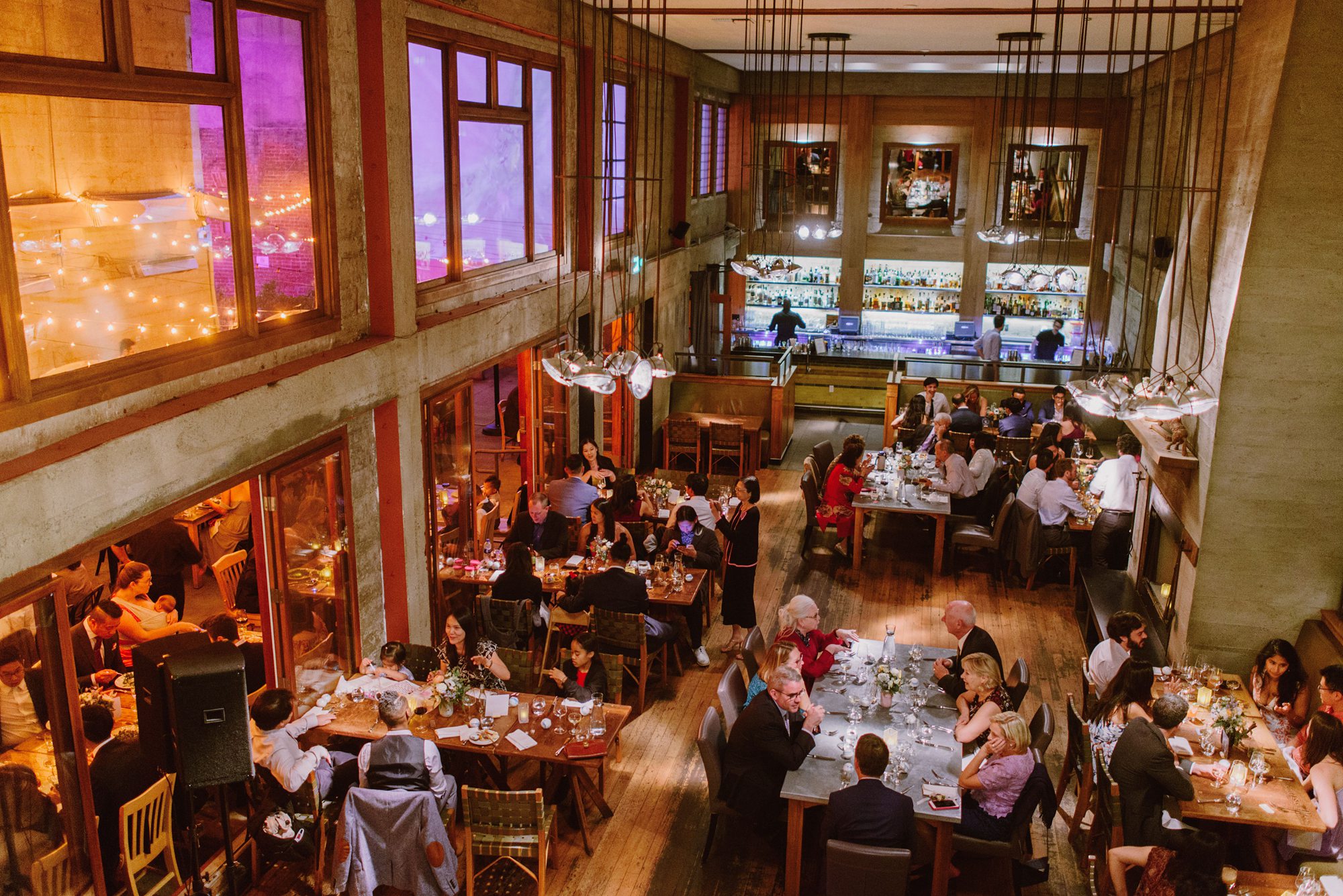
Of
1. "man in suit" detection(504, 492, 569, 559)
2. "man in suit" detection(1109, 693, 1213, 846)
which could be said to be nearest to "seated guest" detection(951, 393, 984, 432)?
"man in suit" detection(504, 492, 569, 559)

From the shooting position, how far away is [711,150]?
58.1 feet

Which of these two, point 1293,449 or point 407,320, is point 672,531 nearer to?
point 407,320

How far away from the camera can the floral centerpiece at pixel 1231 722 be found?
259 inches

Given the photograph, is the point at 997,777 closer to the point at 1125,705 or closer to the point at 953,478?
the point at 1125,705

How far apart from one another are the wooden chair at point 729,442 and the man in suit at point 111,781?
978 centimetres

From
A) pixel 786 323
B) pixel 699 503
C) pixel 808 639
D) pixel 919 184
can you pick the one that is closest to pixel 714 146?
pixel 786 323

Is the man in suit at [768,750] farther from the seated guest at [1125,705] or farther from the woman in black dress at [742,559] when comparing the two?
the woman in black dress at [742,559]

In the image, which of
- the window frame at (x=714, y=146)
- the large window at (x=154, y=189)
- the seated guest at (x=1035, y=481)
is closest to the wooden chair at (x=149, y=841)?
the large window at (x=154, y=189)

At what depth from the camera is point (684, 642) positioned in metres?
9.62

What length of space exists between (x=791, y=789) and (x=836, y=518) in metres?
5.97

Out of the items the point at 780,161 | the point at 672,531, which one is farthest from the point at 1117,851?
the point at 780,161

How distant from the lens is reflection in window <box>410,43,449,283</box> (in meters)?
7.95

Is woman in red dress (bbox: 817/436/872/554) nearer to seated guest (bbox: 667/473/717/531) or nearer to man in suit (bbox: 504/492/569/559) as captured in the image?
seated guest (bbox: 667/473/717/531)

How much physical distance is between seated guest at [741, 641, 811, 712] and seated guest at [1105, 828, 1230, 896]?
6.97 feet
